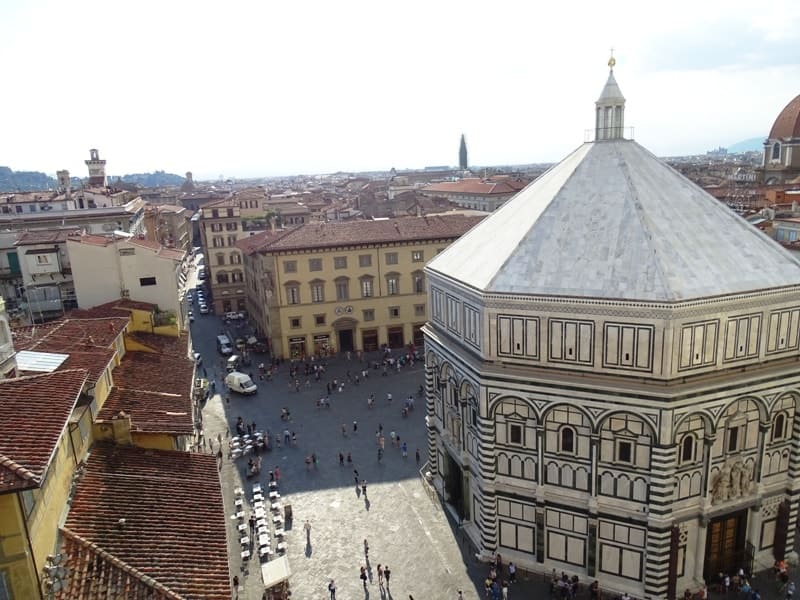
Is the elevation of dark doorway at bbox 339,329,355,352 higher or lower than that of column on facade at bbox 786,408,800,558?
lower

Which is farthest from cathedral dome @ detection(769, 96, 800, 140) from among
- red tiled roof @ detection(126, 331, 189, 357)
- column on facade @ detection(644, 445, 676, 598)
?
red tiled roof @ detection(126, 331, 189, 357)

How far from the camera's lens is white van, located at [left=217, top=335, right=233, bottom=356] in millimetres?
61969

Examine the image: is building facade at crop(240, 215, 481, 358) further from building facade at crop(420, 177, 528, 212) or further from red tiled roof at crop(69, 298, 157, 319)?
building facade at crop(420, 177, 528, 212)

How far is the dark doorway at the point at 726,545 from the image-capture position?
27203 millimetres

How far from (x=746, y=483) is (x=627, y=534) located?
556 cm

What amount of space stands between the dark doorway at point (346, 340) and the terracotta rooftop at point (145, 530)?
36.9 meters

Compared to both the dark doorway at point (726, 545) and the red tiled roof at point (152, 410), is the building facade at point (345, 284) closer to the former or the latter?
the red tiled roof at point (152, 410)

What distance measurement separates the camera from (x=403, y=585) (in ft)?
92.2

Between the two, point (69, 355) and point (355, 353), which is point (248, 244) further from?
point (69, 355)

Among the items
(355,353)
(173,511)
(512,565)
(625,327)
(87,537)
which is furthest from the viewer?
(355,353)

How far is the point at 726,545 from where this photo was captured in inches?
1087

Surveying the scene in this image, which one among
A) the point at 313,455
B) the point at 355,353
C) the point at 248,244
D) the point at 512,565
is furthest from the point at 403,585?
the point at 248,244

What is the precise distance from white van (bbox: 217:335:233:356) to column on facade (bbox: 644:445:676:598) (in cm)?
4512

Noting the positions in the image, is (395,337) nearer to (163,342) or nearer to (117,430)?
(163,342)
